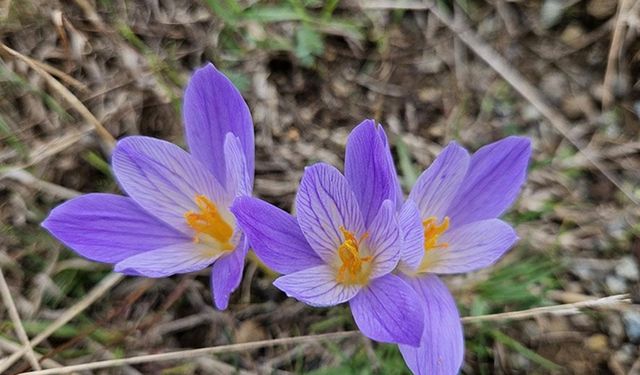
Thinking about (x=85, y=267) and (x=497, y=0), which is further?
(x=497, y=0)

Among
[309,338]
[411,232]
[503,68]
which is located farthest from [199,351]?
[503,68]

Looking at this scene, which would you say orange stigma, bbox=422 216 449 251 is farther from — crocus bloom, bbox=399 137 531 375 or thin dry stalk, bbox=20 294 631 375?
thin dry stalk, bbox=20 294 631 375

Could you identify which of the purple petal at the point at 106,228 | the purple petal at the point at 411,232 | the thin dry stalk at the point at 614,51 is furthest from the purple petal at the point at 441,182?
the thin dry stalk at the point at 614,51

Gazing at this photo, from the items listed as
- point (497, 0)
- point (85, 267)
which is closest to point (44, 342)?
point (85, 267)

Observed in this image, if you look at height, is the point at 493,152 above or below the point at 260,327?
above

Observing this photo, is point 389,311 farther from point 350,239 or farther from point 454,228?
point 454,228

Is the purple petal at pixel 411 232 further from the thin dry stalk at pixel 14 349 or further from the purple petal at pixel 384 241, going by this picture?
the thin dry stalk at pixel 14 349

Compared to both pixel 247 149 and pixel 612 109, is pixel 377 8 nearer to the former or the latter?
pixel 612 109

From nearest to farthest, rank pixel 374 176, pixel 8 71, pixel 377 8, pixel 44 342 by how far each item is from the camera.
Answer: pixel 374 176 < pixel 44 342 < pixel 8 71 < pixel 377 8
